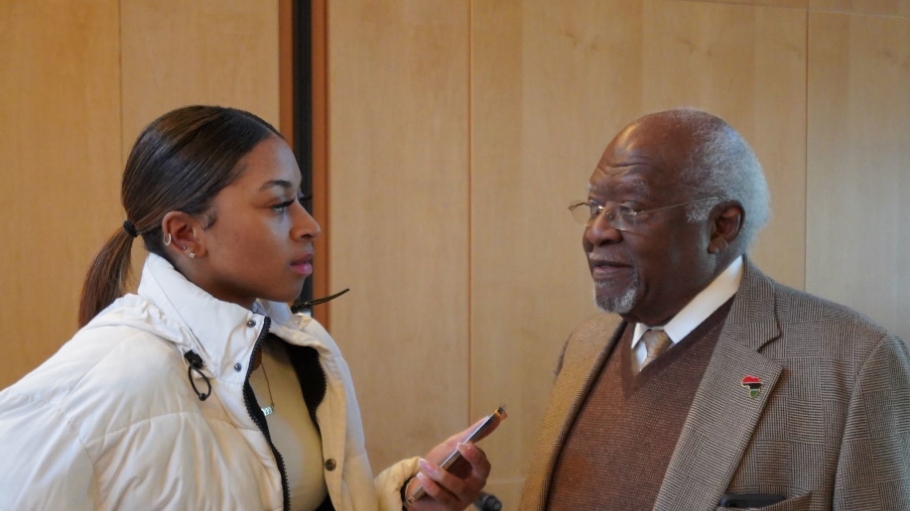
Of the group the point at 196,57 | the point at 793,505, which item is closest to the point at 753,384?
the point at 793,505

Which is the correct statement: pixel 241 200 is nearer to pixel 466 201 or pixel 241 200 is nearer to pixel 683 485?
pixel 683 485

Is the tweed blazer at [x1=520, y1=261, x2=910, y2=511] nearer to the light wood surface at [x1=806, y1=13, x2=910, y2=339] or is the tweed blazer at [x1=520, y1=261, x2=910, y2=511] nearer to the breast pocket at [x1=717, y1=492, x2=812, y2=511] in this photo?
the breast pocket at [x1=717, y1=492, x2=812, y2=511]

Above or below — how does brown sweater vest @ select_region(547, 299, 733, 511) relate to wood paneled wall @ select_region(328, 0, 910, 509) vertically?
below

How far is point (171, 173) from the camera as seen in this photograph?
1525 millimetres

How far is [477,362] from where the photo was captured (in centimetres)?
333

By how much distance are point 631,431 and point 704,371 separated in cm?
Answer: 18

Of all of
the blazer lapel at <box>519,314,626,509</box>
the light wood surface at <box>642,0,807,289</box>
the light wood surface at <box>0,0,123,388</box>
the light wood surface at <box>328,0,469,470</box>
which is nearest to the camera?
the blazer lapel at <box>519,314,626,509</box>

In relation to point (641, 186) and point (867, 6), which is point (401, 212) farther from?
point (867, 6)

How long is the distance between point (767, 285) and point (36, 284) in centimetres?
235

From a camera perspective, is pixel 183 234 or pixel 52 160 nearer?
pixel 183 234

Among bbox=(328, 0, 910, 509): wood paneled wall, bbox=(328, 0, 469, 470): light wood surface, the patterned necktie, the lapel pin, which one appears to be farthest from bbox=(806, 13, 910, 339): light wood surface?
the lapel pin

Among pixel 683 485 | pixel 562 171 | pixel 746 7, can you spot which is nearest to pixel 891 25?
pixel 746 7

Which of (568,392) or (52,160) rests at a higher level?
(52,160)

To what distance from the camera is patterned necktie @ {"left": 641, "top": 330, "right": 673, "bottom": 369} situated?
182 cm
